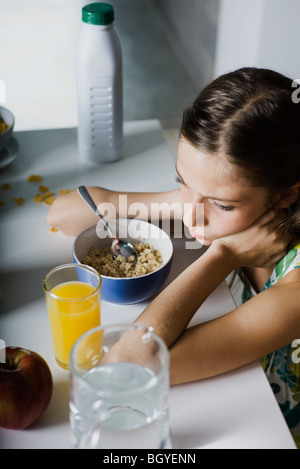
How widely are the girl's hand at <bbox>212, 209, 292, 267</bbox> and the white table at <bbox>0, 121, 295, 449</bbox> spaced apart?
2.5 inches

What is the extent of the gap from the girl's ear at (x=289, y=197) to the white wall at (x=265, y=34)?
1.08 meters

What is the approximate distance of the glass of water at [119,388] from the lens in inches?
23.5

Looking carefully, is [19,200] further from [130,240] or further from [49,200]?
[130,240]

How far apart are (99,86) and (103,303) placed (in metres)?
0.54

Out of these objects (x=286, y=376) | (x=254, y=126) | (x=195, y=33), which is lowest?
(x=195, y=33)

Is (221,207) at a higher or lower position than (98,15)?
lower

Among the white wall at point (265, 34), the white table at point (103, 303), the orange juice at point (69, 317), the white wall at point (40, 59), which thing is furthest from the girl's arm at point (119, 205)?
the white wall at point (40, 59)

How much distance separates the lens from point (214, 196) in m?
0.87

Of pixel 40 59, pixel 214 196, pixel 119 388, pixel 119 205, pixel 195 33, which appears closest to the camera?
pixel 119 388

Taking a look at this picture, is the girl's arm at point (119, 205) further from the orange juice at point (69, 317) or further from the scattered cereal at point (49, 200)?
the orange juice at point (69, 317)

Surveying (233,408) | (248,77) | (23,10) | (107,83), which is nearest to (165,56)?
(23,10)

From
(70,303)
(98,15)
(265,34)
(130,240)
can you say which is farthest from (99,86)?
(265,34)

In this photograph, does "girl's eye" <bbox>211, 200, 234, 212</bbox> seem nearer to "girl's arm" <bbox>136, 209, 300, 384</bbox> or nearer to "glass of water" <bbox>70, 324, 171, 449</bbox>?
"girl's arm" <bbox>136, 209, 300, 384</bbox>
